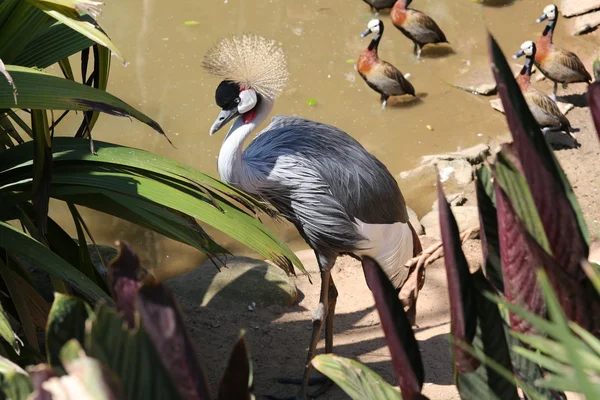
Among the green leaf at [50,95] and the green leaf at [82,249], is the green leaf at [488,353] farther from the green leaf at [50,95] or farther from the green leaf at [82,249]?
the green leaf at [82,249]

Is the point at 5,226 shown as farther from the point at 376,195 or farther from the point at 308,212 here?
the point at 376,195

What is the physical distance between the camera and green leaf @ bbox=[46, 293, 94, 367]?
73 centimetres

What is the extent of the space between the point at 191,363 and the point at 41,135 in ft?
5.46

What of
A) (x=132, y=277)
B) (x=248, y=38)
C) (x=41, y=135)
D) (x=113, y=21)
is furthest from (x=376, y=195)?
(x=113, y=21)

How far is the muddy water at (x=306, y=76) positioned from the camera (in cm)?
572

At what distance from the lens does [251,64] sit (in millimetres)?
3277

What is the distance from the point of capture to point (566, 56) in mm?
6266

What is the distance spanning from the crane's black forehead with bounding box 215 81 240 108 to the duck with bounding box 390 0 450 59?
12.3 feet

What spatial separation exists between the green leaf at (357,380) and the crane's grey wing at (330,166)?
2.37 meters

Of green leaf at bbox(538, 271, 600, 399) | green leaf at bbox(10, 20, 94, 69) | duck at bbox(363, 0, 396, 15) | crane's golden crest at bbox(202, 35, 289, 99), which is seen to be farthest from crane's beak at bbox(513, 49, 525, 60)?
green leaf at bbox(538, 271, 600, 399)

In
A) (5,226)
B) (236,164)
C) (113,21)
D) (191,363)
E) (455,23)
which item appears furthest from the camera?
(455,23)

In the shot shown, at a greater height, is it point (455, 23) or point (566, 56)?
point (455, 23)

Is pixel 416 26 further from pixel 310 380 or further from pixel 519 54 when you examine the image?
pixel 310 380

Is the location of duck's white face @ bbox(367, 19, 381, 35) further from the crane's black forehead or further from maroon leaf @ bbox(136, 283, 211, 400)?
maroon leaf @ bbox(136, 283, 211, 400)
